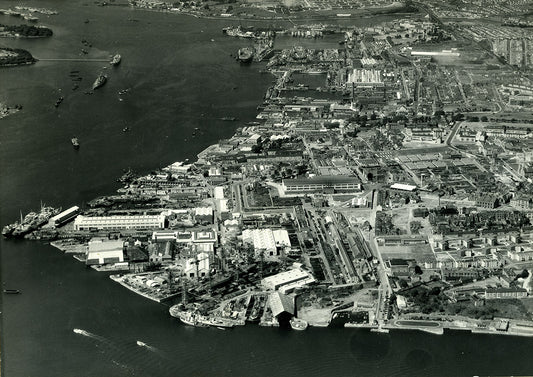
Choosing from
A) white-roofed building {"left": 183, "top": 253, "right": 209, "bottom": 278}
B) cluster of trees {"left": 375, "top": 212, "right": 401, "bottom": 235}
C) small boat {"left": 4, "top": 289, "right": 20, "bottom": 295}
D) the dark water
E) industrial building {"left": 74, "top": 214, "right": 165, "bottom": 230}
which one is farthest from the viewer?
industrial building {"left": 74, "top": 214, "right": 165, "bottom": 230}

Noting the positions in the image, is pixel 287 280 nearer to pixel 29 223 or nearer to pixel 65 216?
pixel 65 216

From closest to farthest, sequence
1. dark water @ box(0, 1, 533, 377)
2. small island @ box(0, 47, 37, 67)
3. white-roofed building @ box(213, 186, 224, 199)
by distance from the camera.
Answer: dark water @ box(0, 1, 533, 377) < white-roofed building @ box(213, 186, 224, 199) < small island @ box(0, 47, 37, 67)

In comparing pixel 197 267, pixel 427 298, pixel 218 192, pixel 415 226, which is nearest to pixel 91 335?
pixel 197 267

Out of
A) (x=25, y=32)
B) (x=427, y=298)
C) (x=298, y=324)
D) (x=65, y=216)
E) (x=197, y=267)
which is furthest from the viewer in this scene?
(x=25, y=32)

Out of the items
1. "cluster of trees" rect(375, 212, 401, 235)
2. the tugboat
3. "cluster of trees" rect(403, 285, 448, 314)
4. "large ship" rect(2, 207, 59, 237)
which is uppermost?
the tugboat

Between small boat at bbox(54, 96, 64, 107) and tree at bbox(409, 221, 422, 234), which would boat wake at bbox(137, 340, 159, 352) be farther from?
small boat at bbox(54, 96, 64, 107)

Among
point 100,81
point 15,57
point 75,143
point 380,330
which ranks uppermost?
point 15,57

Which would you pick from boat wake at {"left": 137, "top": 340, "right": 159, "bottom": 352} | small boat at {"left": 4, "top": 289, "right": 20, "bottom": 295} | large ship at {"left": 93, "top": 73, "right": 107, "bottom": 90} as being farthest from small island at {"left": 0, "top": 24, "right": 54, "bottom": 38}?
boat wake at {"left": 137, "top": 340, "right": 159, "bottom": 352}

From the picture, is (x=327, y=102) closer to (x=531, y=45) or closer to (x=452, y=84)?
(x=452, y=84)
